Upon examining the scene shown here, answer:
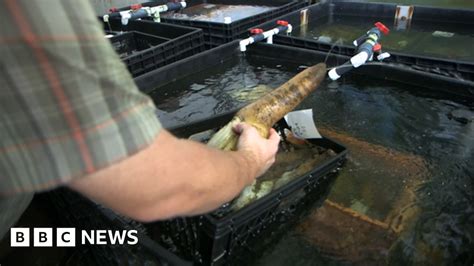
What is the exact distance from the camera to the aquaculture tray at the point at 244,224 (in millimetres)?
1395

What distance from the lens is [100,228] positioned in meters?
1.52

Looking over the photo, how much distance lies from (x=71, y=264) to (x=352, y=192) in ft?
4.89

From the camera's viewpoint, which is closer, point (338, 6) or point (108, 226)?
point (108, 226)

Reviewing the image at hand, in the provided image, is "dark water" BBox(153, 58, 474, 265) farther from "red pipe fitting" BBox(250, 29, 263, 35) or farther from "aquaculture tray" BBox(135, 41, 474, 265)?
"red pipe fitting" BBox(250, 29, 263, 35)

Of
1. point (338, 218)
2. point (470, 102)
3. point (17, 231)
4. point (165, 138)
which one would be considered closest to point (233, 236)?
point (338, 218)

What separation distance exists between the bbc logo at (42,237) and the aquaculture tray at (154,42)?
1734 mm

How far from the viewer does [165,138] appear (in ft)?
2.50

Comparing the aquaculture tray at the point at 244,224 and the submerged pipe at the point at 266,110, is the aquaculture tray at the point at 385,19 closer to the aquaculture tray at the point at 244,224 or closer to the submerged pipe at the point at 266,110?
the submerged pipe at the point at 266,110

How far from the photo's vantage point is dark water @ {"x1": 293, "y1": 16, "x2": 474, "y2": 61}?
4.04 m

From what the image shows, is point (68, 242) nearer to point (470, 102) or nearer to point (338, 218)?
point (338, 218)

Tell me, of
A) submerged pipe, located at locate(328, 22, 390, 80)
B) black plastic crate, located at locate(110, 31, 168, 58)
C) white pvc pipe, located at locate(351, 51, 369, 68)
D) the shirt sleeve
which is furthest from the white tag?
black plastic crate, located at locate(110, 31, 168, 58)

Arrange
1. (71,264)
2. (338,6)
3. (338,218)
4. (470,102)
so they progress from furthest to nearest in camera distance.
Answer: (338,6) → (470,102) → (338,218) → (71,264)

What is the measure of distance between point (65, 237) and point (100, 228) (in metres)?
0.36

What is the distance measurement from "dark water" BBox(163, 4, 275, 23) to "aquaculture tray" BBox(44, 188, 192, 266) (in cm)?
417
